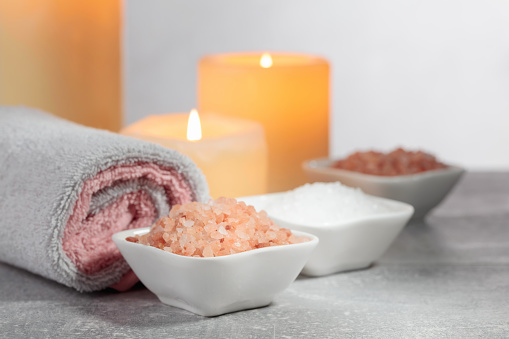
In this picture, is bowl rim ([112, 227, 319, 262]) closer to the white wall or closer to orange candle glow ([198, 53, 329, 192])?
orange candle glow ([198, 53, 329, 192])

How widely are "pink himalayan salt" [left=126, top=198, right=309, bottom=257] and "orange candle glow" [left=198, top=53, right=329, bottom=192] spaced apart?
300 mm

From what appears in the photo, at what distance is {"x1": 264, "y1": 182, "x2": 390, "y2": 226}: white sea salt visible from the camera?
723 mm

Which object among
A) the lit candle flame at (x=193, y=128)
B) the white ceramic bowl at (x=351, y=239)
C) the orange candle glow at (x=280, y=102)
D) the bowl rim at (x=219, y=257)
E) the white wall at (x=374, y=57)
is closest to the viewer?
the bowl rim at (x=219, y=257)

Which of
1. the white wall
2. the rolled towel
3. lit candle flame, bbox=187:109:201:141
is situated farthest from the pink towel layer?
the white wall

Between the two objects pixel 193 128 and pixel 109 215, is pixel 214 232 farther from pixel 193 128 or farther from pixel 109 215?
pixel 193 128

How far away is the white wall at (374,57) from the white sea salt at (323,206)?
0.84 meters

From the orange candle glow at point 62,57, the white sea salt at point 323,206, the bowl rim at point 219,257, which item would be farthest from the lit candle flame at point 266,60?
the bowl rim at point 219,257

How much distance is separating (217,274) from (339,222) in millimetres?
156

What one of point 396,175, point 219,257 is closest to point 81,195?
point 219,257

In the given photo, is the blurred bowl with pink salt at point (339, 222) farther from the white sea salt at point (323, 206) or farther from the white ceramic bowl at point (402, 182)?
the white ceramic bowl at point (402, 182)

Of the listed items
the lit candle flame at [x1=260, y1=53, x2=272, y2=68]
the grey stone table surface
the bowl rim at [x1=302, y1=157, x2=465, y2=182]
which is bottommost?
the grey stone table surface

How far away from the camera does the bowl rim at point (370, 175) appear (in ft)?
2.90

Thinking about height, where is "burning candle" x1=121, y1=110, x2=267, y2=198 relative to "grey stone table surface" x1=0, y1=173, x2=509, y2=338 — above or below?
A: above

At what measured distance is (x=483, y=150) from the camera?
5.32 feet
